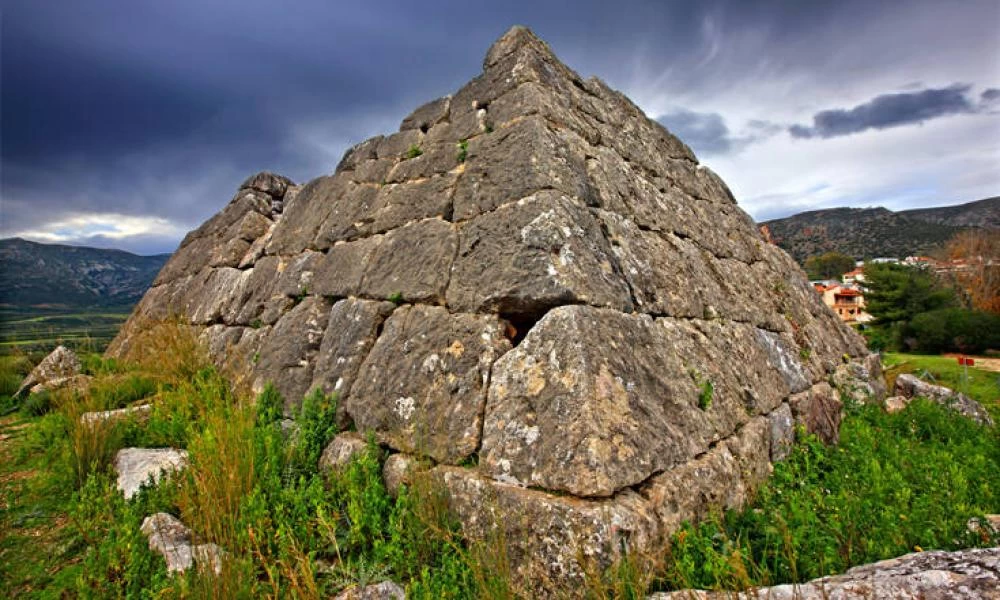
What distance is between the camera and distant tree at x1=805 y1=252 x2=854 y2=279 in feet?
268

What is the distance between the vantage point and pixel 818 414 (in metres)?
5.12

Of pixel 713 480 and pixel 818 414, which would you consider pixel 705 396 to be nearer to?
pixel 713 480

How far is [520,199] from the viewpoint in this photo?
4055 millimetres

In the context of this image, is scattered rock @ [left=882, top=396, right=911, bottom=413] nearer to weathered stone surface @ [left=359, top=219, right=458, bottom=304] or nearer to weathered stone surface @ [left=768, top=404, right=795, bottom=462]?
weathered stone surface @ [left=768, top=404, right=795, bottom=462]

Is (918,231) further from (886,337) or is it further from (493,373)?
(493,373)

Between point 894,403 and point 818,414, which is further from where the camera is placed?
point 894,403

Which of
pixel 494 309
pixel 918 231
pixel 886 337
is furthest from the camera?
pixel 918 231

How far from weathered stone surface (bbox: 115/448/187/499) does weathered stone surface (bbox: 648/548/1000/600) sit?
11.7 ft

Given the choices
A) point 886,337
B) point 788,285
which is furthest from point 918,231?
point 788,285

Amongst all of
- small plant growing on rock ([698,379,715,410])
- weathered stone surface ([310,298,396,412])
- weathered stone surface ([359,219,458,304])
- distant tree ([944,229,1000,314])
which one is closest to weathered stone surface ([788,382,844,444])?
small plant growing on rock ([698,379,715,410])

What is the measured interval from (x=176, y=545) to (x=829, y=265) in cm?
10140

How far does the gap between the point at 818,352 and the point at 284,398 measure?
7.12m

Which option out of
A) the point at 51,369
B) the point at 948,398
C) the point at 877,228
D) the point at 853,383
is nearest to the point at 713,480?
the point at 853,383

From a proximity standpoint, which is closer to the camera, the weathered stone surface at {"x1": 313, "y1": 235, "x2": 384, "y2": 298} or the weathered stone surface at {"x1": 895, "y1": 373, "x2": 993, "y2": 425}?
the weathered stone surface at {"x1": 313, "y1": 235, "x2": 384, "y2": 298}
